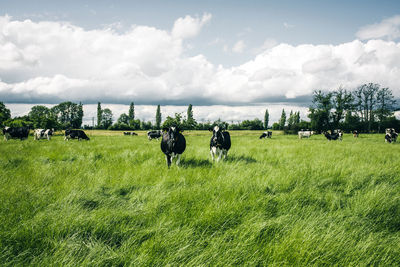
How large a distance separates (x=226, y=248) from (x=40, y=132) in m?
32.9

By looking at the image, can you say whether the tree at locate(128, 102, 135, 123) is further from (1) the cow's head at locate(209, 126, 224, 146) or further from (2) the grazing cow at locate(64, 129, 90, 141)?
(1) the cow's head at locate(209, 126, 224, 146)

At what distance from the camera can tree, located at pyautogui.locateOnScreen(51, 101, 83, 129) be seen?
300 ft

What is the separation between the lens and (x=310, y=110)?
49969mm

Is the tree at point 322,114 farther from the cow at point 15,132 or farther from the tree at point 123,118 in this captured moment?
the tree at point 123,118

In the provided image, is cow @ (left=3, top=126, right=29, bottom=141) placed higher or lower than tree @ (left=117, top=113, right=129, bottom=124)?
lower

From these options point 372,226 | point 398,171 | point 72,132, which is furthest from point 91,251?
point 72,132

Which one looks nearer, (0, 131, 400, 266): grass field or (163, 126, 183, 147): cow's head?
(0, 131, 400, 266): grass field

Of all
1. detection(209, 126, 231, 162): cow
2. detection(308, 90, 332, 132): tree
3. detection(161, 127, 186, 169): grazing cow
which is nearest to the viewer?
detection(161, 127, 186, 169): grazing cow

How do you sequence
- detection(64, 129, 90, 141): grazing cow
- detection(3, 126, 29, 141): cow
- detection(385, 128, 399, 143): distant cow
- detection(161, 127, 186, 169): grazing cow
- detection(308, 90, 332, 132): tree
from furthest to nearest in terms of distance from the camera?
1. detection(308, 90, 332, 132): tree
2. detection(64, 129, 90, 141): grazing cow
3. detection(385, 128, 399, 143): distant cow
4. detection(3, 126, 29, 141): cow
5. detection(161, 127, 186, 169): grazing cow

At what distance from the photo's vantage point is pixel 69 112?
94000mm

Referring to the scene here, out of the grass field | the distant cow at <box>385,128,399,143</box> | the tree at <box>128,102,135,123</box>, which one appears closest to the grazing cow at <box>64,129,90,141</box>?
the grass field

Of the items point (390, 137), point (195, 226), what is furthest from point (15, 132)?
point (390, 137)

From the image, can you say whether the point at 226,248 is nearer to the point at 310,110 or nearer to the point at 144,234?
the point at 144,234

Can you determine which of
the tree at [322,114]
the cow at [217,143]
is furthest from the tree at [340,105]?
the cow at [217,143]
